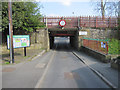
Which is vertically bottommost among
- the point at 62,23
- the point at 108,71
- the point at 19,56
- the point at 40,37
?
the point at 108,71

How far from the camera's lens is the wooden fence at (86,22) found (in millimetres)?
20500

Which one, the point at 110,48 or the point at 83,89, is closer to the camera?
the point at 83,89

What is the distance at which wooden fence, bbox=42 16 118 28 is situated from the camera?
67.3ft

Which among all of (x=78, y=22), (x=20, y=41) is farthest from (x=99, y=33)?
(x=20, y=41)

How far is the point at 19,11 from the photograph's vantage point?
1717 centimetres

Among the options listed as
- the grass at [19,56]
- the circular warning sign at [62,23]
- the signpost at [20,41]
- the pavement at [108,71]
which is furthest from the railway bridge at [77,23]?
the pavement at [108,71]

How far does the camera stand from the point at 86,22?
2058 centimetres

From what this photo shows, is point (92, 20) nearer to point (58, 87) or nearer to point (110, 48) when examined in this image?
point (110, 48)

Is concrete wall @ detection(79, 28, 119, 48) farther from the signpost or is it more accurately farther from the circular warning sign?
the signpost

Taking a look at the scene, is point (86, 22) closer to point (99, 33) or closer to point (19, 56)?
point (99, 33)

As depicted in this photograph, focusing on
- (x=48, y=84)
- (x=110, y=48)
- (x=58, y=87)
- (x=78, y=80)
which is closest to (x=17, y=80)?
(x=48, y=84)

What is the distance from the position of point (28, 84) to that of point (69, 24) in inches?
648

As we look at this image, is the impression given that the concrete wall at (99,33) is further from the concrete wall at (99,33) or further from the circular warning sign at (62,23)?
the circular warning sign at (62,23)

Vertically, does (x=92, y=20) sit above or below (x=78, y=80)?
above
